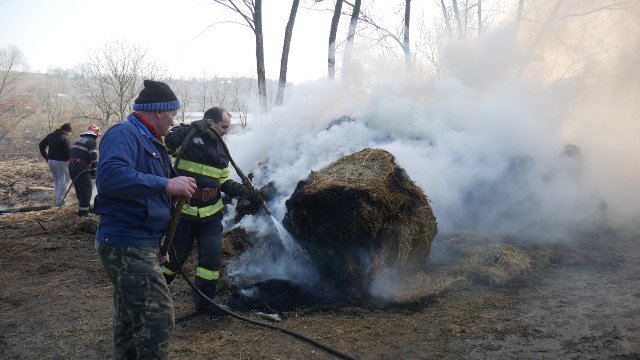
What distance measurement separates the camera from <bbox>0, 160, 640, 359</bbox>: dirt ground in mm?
3672

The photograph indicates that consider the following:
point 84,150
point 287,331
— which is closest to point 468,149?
point 287,331

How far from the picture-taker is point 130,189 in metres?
2.53

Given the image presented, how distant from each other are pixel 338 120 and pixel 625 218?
6.55m

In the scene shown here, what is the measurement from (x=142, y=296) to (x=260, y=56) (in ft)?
46.3

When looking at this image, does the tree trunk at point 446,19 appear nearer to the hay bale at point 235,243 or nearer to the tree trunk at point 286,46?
the tree trunk at point 286,46

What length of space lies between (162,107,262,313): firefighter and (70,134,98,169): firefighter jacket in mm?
→ 6127

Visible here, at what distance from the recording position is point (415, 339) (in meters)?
3.87

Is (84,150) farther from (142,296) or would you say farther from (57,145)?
(142,296)

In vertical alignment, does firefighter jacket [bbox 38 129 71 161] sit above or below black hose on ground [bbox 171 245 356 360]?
above

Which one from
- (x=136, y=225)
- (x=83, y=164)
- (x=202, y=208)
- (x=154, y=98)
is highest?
(x=154, y=98)

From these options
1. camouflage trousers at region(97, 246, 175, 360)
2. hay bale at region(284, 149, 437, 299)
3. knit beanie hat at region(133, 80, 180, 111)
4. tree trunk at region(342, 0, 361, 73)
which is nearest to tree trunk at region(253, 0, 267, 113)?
tree trunk at region(342, 0, 361, 73)

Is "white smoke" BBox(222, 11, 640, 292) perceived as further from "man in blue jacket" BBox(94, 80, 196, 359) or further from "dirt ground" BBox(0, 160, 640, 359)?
"man in blue jacket" BBox(94, 80, 196, 359)

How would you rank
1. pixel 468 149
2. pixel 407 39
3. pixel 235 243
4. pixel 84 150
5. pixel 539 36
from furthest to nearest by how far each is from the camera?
pixel 407 39 < pixel 539 36 < pixel 84 150 < pixel 468 149 < pixel 235 243

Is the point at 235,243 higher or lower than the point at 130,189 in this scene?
lower
